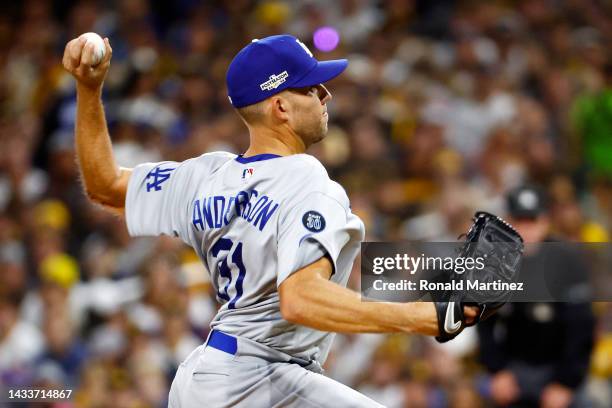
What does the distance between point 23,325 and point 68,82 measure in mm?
2937

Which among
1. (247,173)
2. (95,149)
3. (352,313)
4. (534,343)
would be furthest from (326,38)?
(352,313)

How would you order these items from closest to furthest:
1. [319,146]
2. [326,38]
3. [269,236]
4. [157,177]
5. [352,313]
Answer: [352,313] → [269,236] → [157,177] → [319,146] → [326,38]

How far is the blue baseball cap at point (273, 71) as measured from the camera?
10.7 feet

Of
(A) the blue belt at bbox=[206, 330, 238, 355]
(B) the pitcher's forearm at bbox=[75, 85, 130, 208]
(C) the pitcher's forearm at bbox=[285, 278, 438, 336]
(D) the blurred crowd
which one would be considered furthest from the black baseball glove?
(D) the blurred crowd

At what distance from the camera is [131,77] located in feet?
31.8

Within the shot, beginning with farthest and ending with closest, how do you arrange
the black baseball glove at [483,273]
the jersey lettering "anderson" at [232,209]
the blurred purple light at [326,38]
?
the blurred purple light at [326,38]
the jersey lettering "anderson" at [232,209]
the black baseball glove at [483,273]

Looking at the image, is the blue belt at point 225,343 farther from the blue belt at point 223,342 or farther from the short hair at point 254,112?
the short hair at point 254,112

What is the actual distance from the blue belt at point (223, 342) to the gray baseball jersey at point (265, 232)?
0.02 metres

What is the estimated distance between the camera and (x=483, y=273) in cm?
287

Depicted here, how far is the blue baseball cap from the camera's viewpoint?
10.7ft

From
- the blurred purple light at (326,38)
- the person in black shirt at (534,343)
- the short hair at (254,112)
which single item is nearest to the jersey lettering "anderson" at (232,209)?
the short hair at (254,112)

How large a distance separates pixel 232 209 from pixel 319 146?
5450mm

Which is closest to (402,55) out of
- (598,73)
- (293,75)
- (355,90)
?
(355,90)

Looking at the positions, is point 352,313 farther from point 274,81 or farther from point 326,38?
point 326,38
